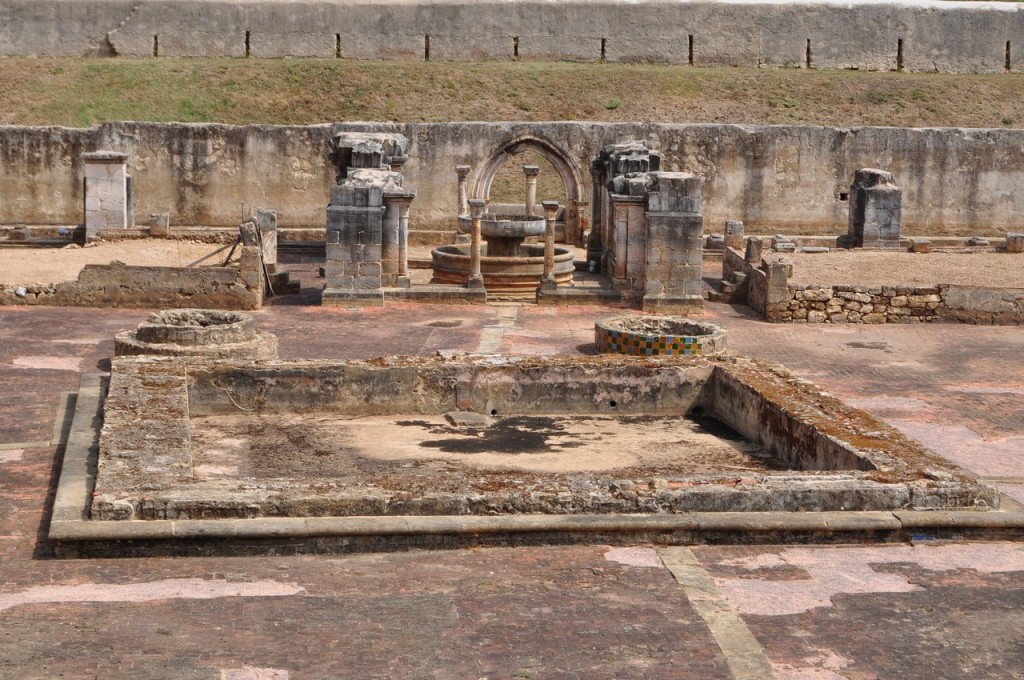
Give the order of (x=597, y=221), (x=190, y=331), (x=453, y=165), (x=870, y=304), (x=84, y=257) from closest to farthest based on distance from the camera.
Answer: (x=190, y=331) < (x=870, y=304) < (x=84, y=257) < (x=597, y=221) < (x=453, y=165)

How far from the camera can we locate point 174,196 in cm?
2853

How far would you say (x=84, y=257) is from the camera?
23.2 meters

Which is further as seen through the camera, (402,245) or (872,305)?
(402,245)

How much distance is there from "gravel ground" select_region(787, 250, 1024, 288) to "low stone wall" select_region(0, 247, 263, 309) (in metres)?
7.97

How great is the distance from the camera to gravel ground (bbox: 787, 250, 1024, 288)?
21.5 metres

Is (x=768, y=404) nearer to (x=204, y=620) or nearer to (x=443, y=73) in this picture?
(x=204, y=620)

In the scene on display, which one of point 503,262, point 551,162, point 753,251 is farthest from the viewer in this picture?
point 551,162

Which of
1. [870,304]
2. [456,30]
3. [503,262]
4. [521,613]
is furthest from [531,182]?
[521,613]

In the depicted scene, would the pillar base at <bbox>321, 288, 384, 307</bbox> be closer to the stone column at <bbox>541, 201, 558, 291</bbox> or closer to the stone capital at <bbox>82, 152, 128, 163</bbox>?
the stone column at <bbox>541, 201, 558, 291</bbox>

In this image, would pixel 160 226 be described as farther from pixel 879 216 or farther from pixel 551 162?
pixel 879 216

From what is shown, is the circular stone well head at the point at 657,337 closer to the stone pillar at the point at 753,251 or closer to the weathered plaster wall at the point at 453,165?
the stone pillar at the point at 753,251

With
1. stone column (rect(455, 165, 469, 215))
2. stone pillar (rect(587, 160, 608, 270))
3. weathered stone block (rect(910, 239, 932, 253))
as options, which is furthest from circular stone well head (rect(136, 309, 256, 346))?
weathered stone block (rect(910, 239, 932, 253))

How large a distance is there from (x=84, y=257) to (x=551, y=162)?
9112mm

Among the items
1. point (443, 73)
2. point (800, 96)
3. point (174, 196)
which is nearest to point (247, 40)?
point (443, 73)
